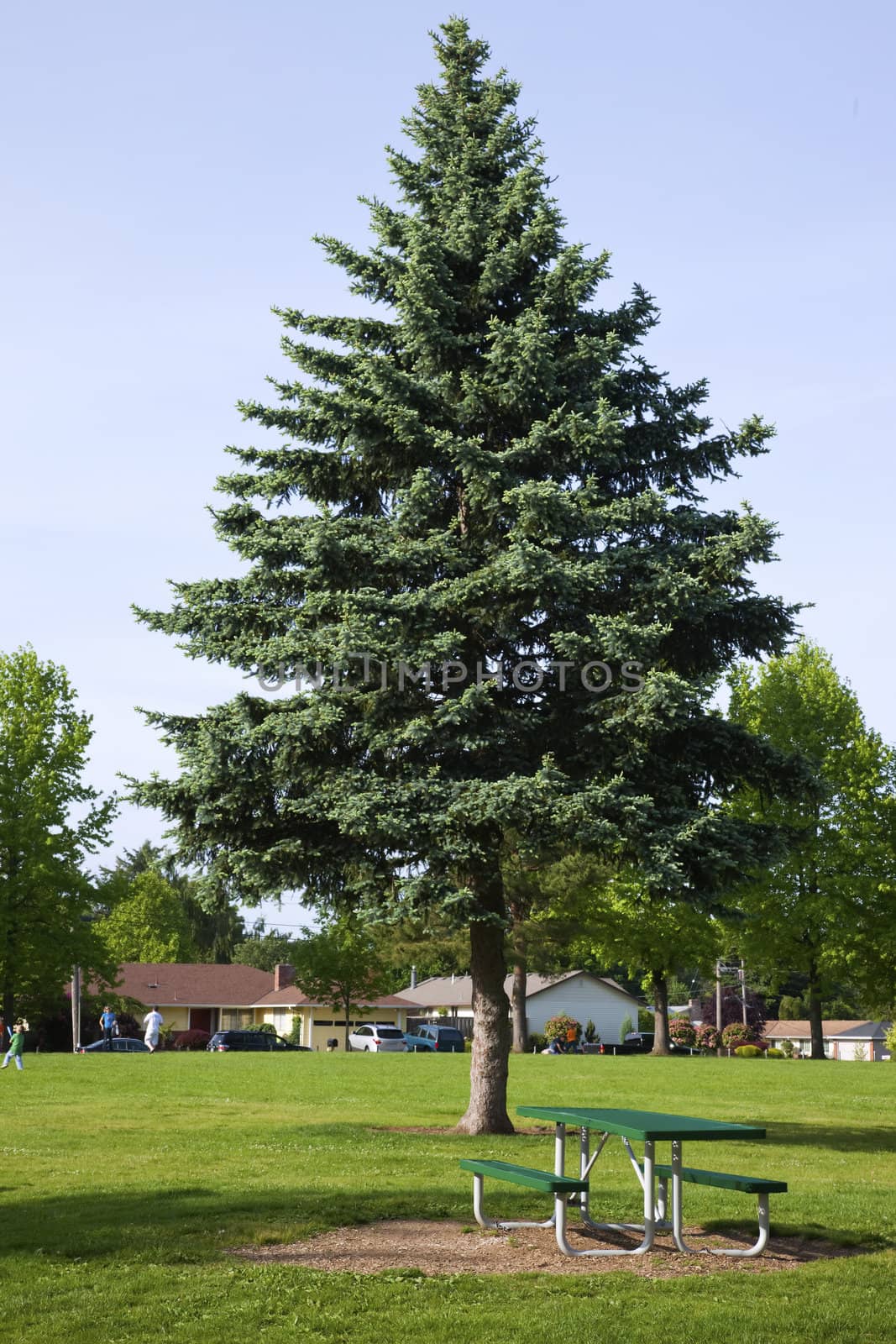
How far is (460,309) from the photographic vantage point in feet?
65.0

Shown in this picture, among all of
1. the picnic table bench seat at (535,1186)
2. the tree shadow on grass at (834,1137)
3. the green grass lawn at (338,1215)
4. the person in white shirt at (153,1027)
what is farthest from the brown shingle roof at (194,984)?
the picnic table bench seat at (535,1186)

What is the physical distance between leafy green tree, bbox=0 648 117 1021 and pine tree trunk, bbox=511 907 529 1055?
14.4m

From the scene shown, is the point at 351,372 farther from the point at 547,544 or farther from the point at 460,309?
the point at 547,544

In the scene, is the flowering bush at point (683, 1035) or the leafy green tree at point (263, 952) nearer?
the flowering bush at point (683, 1035)

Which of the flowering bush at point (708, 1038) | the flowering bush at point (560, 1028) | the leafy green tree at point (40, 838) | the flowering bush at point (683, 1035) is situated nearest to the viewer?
the leafy green tree at point (40, 838)

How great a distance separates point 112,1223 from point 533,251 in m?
14.4

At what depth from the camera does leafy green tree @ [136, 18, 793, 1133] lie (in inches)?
666

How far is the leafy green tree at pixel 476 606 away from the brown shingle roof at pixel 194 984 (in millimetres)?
62026

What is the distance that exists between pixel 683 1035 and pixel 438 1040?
809 inches

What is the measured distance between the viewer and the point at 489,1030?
60.5 ft

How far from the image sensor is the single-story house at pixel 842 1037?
106494mm

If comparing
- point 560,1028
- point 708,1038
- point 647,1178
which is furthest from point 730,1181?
point 708,1038

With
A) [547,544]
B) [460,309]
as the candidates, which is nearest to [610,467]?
[547,544]

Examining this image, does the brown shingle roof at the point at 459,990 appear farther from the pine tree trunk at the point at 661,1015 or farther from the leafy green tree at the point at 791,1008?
the pine tree trunk at the point at 661,1015
